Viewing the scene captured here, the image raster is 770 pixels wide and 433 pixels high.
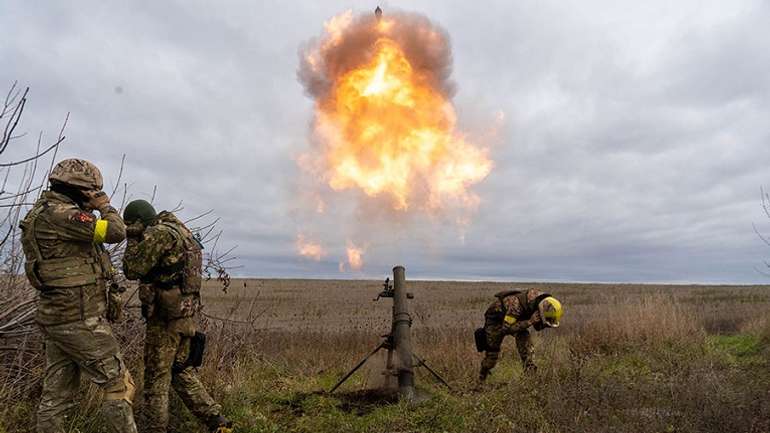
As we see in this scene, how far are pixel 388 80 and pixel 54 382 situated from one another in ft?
28.1

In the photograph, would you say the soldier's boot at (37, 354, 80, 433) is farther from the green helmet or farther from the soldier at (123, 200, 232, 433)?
the green helmet

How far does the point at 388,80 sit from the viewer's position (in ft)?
35.1

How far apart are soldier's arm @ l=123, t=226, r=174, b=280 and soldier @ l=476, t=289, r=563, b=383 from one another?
5.30 meters

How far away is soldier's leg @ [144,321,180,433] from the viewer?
4.71 m

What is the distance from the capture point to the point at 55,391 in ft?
13.4

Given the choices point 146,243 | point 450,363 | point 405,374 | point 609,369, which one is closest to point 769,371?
point 609,369

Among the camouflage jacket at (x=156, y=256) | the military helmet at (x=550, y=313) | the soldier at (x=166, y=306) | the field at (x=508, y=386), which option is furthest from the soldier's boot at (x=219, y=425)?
the military helmet at (x=550, y=313)

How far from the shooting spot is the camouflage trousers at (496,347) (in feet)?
25.4

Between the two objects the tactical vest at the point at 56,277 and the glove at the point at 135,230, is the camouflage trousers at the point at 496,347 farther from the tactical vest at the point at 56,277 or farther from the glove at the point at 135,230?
the tactical vest at the point at 56,277

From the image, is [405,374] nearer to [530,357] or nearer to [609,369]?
[530,357]

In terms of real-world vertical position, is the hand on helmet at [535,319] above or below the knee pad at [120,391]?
above

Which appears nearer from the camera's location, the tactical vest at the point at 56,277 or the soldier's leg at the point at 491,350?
the tactical vest at the point at 56,277

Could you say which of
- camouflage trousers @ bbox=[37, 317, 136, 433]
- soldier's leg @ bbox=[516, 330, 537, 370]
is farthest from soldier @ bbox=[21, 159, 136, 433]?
soldier's leg @ bbox=[516, 330, 537, 370]

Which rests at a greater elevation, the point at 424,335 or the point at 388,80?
the point at 388,80
